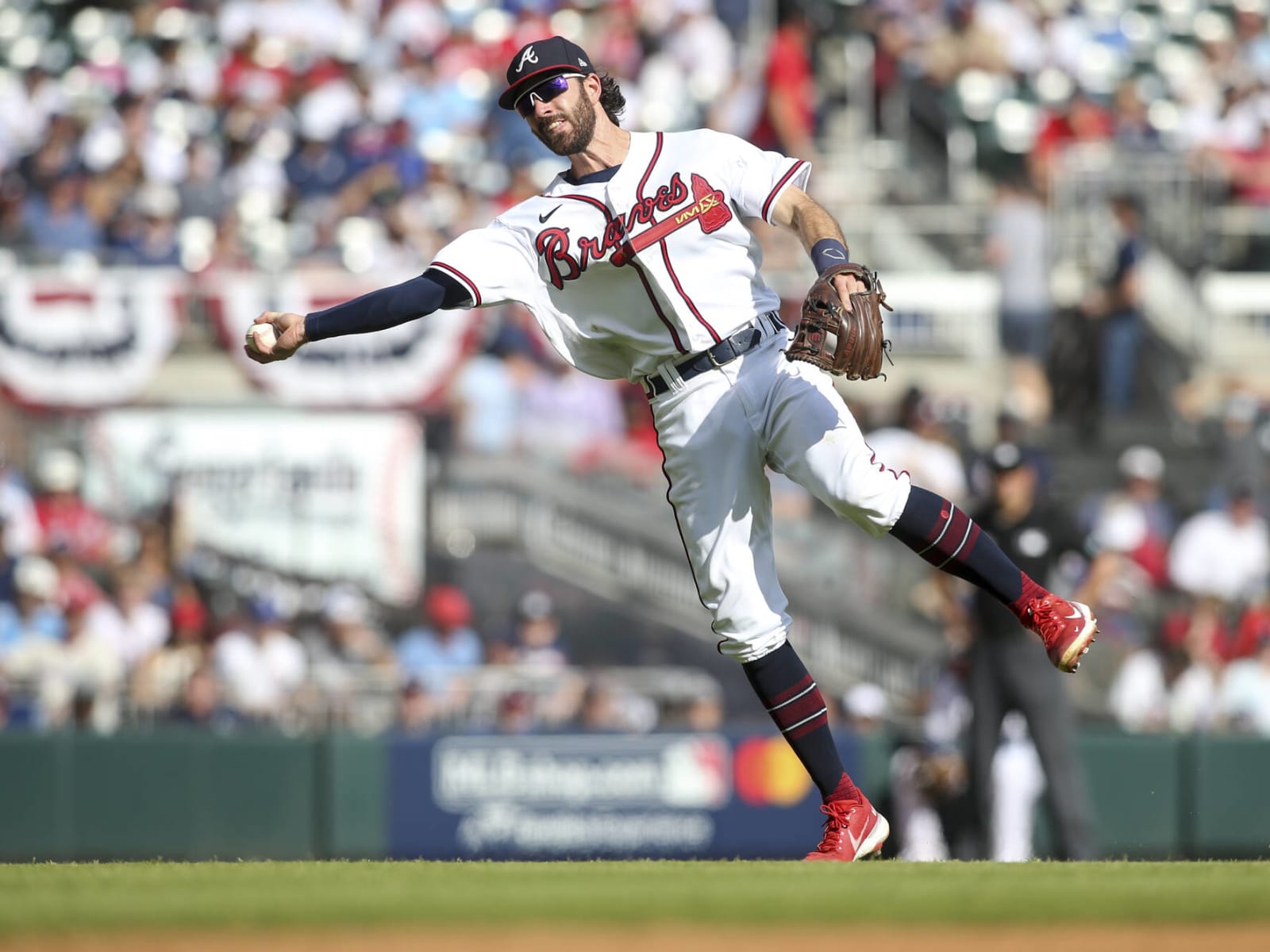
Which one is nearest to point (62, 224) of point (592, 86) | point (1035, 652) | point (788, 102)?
point (788, 102)

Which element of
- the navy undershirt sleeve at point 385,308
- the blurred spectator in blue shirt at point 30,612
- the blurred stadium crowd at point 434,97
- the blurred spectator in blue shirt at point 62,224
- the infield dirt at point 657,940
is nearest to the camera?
the infield dirt at point 657,940

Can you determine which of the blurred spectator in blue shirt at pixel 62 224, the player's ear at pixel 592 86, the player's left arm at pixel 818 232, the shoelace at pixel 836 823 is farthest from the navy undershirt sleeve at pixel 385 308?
the blurred spectator in blue shirt at pixel 62 224

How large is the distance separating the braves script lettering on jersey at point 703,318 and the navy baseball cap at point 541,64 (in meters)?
0.32

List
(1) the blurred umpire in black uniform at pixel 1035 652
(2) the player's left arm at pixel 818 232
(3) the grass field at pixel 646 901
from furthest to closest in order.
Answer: (1) the blurred umpire in black uniform at pixel 1035 652 → (2) the player's left arm at pixel 818 232 → (3) the grass field at pixel 646 901

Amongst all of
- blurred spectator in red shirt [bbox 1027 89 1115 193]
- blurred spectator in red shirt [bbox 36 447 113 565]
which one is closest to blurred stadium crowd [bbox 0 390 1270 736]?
blurred spectator in red shirt [bbox 36 447 113 565]

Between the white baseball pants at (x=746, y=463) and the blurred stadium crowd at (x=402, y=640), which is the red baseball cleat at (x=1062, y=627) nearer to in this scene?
the white baseball pants at (x=746, y=463)

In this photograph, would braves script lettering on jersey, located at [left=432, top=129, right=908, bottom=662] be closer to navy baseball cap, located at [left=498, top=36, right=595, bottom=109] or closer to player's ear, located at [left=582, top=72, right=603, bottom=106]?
player's ear, located at [left=582, top=72, right=603, bottom=106]

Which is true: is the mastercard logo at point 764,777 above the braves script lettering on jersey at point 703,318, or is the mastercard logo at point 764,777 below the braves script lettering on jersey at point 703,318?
below

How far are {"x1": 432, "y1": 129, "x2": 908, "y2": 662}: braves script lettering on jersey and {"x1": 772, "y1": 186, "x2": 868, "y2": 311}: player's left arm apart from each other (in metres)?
0.04

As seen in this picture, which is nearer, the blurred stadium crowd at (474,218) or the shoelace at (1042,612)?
the shoelace at (1042,612)

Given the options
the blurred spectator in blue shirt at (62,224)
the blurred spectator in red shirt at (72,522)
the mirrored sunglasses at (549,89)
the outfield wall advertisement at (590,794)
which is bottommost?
the outfield wall advertisement at (590,794)

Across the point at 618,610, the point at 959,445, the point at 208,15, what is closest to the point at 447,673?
the point at 618,610

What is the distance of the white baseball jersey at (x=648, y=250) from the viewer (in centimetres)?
523

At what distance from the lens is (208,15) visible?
15.4 metres
